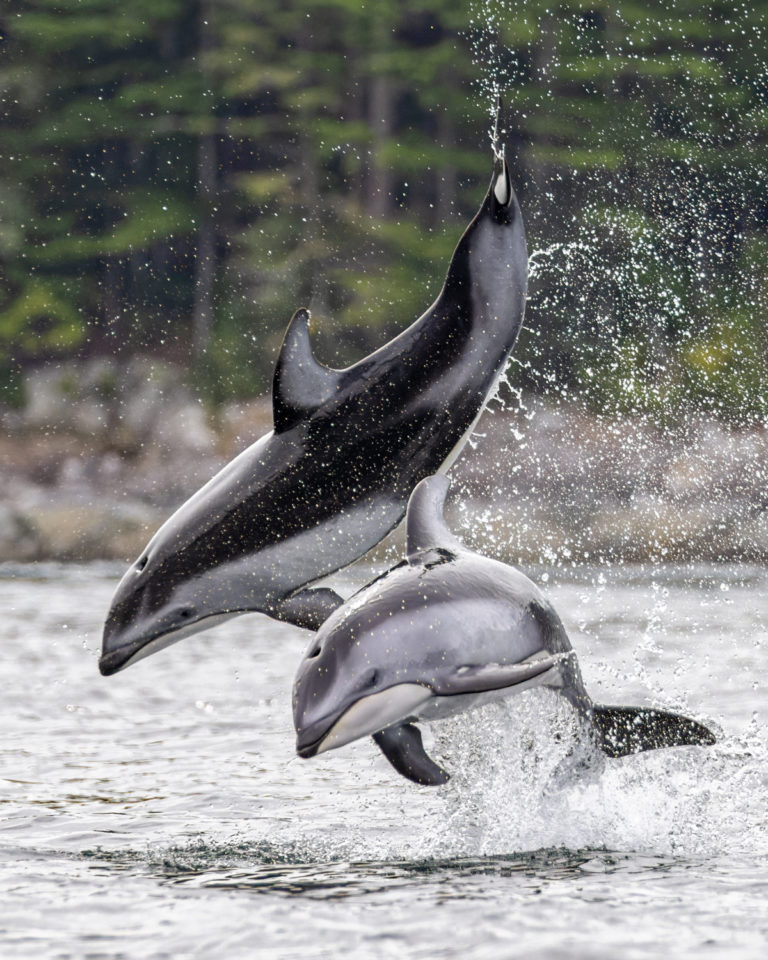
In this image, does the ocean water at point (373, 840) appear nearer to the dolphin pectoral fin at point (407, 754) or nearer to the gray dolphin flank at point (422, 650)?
the dolphin pectoral fin at point (407, 754)

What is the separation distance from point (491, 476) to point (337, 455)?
2963cm

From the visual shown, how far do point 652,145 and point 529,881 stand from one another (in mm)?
36182

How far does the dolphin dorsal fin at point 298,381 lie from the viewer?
9211 mm

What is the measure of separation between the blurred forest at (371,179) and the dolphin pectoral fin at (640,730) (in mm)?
31166

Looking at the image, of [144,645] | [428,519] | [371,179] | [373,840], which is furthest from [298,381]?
[371,179]

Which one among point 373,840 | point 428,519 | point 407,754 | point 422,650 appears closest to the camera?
point 422,650

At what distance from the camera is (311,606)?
9.31 meters

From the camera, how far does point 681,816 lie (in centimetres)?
950

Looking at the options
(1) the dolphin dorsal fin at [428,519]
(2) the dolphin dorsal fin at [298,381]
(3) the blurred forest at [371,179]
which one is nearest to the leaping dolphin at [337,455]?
(2) the dolphin dorsal fin at [298,381]

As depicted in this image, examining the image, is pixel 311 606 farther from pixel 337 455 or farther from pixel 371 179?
pixel 371 179

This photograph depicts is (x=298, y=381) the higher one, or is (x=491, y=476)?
(x=491, y=476)

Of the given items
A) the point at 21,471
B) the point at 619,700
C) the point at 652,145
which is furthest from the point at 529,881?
the point at 652,145

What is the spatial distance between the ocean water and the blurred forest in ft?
91.1

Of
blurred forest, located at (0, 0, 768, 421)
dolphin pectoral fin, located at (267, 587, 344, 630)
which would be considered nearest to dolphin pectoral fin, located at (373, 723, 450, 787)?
dolphin pectoral fin, located at (267, 587, 344, 630)
